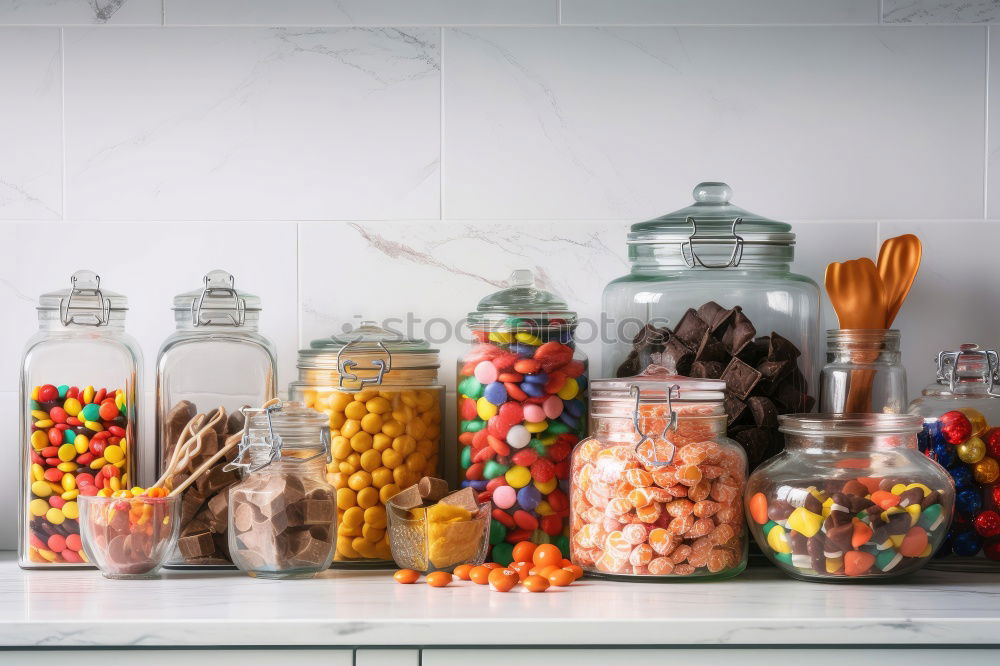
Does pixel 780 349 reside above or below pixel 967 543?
above

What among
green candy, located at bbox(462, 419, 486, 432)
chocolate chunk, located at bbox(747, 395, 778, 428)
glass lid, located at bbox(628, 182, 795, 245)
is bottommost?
green candy, located at bbox(462, 419, 486, 432)

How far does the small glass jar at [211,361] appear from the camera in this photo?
1194 millimetres

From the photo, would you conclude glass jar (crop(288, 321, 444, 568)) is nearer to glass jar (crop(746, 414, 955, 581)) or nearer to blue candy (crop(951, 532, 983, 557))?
glass jar (crop(746, 414, 955, 581))

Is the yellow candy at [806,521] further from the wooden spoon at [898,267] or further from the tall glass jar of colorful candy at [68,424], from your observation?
the tall glass jar of colorful candy at [68,424]

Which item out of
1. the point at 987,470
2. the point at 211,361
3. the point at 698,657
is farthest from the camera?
the point at 211,361

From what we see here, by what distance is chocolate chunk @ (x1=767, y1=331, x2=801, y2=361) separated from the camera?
117cm

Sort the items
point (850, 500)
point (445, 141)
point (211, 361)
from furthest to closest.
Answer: point (445, 141)
point (211, 361)
point (850, 500)

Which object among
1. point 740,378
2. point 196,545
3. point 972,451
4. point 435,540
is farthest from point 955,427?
point 196,545

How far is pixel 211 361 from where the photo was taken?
121 cm

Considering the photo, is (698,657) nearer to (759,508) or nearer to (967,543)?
(759,508)

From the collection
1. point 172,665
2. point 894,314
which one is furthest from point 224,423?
point 894,314

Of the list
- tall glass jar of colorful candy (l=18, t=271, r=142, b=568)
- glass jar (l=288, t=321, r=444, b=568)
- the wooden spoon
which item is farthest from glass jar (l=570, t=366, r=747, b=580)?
tall glass jar of colorful candy (l=18, t=271, r=142, b=568)

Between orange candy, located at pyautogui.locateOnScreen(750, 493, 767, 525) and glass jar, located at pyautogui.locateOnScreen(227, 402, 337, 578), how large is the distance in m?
0.48

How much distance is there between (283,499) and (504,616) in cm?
31
